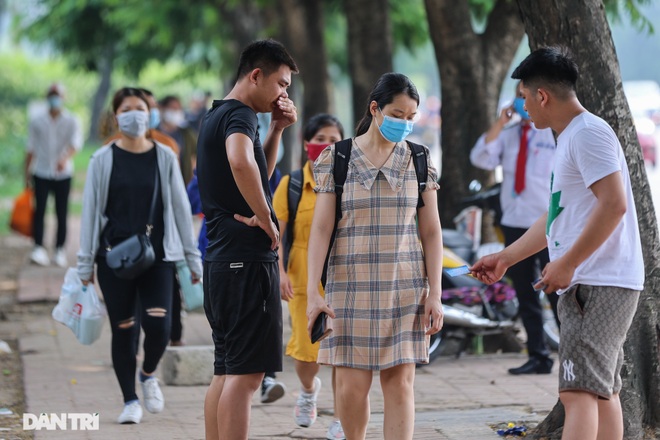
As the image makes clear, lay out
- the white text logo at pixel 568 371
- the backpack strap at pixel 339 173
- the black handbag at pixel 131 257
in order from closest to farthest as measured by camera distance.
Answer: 1. the white text logo at pixel 568 371
2. the backpack strap at pixel 339 173
3. the black handbag at pixel 131 257

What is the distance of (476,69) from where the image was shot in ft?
33.9

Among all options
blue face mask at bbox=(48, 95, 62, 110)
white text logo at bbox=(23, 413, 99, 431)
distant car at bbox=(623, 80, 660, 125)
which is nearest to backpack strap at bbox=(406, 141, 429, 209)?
white text logo at bbox=(23, 413, 99, 431)

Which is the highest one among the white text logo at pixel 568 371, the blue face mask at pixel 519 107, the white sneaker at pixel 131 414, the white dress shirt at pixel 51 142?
the white dress shirt at pixel 51 142

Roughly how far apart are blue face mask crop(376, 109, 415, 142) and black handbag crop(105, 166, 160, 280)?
1.89m

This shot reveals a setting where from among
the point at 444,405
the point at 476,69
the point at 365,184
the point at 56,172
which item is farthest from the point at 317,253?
the point at 56,172

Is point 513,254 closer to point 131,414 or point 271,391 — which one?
point 271,391

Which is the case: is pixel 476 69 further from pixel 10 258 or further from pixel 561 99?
pixel 10 258

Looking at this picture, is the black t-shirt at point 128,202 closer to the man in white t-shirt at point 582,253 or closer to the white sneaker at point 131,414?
the white sneaker at point 131,414

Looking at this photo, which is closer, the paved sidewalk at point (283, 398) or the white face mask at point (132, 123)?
the paved sidewalk at point (283, 398)

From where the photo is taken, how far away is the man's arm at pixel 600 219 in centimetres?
428

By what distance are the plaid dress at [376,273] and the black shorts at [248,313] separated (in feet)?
0.83

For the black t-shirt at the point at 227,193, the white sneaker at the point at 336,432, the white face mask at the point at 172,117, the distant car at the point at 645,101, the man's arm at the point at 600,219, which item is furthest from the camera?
the distant car at the point at 645,101

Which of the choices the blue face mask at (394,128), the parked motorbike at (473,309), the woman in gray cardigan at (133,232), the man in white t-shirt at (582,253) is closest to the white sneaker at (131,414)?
the woman in gray cardigan at (133,232)

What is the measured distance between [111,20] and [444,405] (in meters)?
13.1
